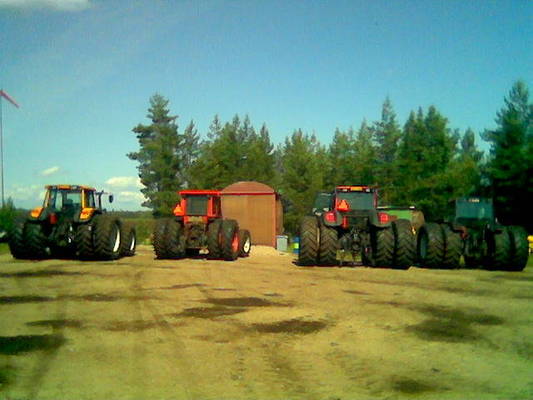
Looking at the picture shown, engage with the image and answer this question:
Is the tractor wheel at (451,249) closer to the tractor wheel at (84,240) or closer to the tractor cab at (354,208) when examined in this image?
the tractor cab at (354,208)

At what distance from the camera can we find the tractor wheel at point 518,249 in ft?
53.8

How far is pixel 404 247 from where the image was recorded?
16.0 meters

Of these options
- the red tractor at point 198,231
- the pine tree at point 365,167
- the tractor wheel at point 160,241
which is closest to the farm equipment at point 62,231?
the tractor wheel at point 160,241

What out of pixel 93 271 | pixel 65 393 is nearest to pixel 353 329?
pixel 65 393

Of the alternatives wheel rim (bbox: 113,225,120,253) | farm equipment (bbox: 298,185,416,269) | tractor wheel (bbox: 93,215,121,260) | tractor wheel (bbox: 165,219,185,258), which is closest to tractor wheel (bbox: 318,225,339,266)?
farm equipment (bbox: 298,185,416,269)

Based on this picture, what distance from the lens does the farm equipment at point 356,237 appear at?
16.2 m

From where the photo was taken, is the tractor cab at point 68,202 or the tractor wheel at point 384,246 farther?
the tractor cab at point 68,202

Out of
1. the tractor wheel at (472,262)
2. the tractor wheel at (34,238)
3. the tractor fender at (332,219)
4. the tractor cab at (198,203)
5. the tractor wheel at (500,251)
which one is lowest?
the tractor wheel at (472,262)

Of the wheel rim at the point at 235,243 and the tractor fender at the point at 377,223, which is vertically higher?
the tractor fender at the point at 377,223

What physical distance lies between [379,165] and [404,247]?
83.9 feet

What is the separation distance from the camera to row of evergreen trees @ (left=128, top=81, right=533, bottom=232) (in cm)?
3538

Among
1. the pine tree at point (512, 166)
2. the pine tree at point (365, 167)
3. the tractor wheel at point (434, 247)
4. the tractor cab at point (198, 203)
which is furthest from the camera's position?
the pine tree at point (365, 167)

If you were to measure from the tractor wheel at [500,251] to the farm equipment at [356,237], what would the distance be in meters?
2.70

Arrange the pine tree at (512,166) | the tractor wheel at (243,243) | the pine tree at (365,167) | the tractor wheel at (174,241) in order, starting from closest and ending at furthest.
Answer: the tractor wheel at (174,241)
the tractor wheel at (243,243)
the pine tree at (512,166)
the pine tree at (365,167)
